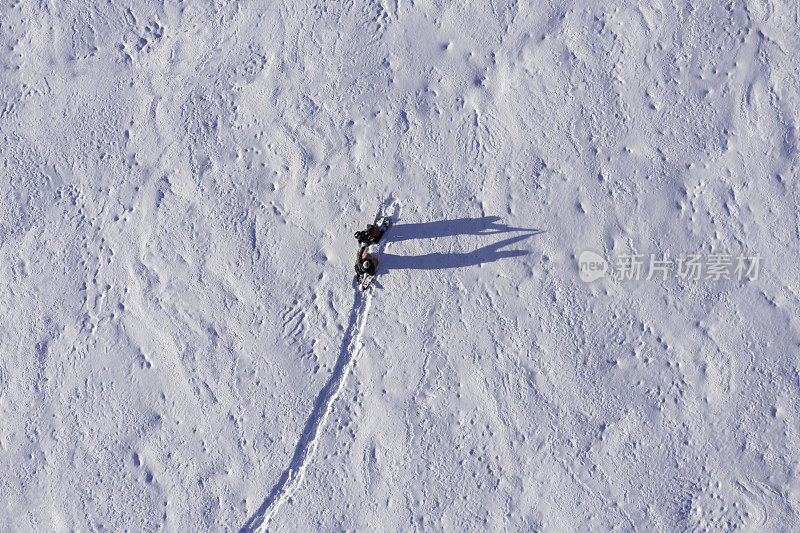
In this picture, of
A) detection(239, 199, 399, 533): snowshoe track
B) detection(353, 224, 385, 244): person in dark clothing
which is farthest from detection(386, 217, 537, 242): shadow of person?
detection(239, 199, 399, 533): snowshoe track

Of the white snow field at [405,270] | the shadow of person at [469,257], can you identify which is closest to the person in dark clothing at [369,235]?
the white snow field at [405,270]

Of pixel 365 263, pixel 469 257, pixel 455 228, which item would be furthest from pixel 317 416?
pixel 455 228

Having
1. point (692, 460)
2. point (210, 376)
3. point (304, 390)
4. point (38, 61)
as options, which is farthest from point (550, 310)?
point (38, 61)

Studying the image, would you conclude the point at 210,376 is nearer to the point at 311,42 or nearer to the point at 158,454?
the point at 158,454

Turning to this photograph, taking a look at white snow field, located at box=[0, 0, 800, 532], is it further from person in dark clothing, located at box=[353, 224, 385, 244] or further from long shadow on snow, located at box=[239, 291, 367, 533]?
person in dark clothing, located at box=[353, 224, 385, 244]

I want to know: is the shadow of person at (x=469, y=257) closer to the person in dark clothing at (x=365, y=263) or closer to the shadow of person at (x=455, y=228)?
the shadow of person at (x=455, y=228)

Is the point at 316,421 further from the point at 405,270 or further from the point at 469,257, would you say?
the point at 469,257
